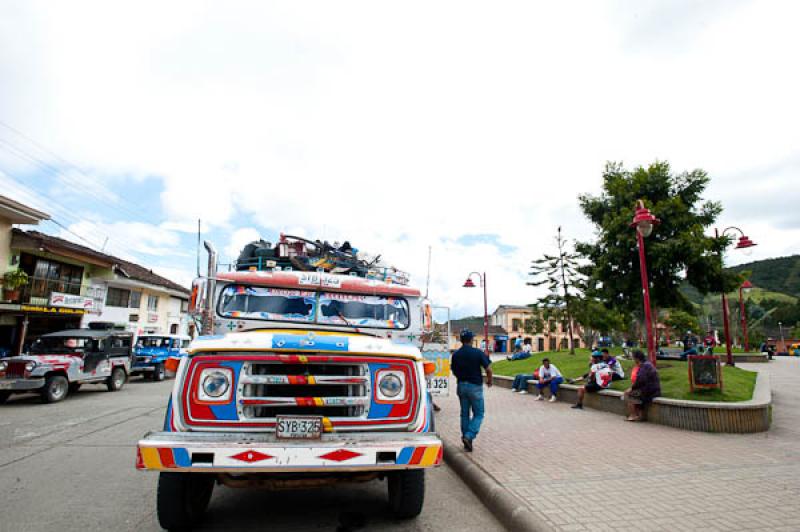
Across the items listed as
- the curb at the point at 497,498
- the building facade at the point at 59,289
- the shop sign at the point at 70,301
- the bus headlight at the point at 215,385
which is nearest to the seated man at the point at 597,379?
the curb at the point at 497,498

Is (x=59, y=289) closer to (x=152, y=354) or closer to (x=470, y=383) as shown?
(x=152, y=354)

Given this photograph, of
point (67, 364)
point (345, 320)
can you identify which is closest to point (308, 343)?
point (345, 320)

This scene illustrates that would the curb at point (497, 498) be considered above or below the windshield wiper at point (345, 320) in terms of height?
below

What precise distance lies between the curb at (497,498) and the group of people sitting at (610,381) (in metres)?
4.21

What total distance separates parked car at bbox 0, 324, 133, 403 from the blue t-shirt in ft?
40.0

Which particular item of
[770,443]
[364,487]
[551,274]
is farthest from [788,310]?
[364,487]

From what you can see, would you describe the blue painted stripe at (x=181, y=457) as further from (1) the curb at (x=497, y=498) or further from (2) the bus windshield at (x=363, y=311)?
(1) the curb at (x=497, y=498)

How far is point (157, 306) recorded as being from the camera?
35812mm

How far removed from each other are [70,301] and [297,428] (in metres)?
27.7

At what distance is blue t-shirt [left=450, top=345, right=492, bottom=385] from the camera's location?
6.30m

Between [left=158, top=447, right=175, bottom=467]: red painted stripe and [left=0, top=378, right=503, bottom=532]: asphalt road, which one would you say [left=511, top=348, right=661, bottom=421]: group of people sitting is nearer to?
[left=0, top=378, right=503, bottom=532]: asphalt road

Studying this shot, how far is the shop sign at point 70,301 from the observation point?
24.3 metres

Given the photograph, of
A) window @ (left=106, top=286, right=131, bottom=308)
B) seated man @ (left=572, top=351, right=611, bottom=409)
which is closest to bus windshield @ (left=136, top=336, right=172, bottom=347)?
window @ (left=106, top=286, right=131, bottom=308)

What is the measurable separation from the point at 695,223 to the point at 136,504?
14.7 meters
